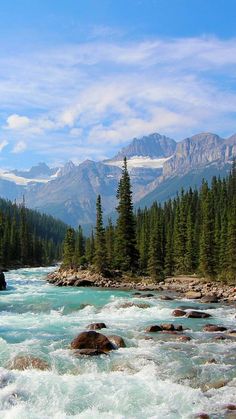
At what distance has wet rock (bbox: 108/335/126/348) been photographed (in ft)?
91.5

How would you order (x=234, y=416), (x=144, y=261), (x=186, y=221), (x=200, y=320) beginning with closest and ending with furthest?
(x=234, y=416) → (x=200, y=320) → (x=144, y=261) → (x=186, y=221)

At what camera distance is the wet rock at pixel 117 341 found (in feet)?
91.5

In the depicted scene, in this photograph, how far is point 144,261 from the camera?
3863 inches

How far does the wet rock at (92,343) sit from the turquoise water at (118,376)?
65 cm

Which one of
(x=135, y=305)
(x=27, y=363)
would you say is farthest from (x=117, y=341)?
(x=135, y=305)

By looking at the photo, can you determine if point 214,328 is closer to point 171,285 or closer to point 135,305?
point 135,305

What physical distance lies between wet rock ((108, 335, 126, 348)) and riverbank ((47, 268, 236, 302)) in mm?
25189

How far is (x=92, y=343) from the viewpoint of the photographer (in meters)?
→ 26.8

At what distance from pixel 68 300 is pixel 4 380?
2997cm

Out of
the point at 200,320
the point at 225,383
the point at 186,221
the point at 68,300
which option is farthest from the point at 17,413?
the point at 186,221

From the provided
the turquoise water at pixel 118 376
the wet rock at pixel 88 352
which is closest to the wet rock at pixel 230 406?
the turquoise water at pixel 118 376

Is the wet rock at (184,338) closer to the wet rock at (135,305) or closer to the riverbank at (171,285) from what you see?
the wet rock at (135,305)

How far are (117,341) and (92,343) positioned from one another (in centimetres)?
202

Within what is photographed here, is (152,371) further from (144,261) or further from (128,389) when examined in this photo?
(144,261)
